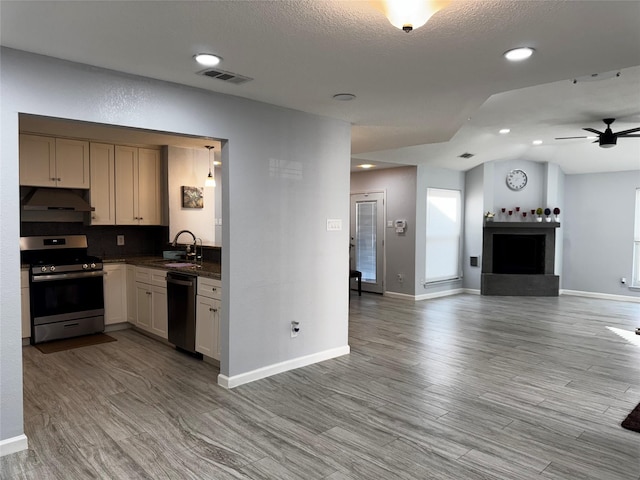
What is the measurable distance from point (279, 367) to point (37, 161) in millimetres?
3533

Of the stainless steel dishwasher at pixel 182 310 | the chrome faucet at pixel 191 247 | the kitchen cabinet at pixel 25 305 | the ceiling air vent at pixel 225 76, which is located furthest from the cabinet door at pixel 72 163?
the ceiling air vent at pixel 225 76

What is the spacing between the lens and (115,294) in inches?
211

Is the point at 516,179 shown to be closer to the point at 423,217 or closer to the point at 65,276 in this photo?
the point at 423,217

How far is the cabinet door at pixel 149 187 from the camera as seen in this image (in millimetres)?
5766

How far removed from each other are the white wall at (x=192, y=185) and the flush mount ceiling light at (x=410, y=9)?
450cm

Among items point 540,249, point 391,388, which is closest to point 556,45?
point 391,388

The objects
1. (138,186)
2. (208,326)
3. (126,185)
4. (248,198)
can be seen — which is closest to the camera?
(248,198)

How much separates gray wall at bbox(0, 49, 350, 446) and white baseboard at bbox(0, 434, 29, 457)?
28mm

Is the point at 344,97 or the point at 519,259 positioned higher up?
the point at 344,97

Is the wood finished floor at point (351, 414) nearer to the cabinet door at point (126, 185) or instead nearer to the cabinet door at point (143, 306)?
the cabinet door at point (143, 306)

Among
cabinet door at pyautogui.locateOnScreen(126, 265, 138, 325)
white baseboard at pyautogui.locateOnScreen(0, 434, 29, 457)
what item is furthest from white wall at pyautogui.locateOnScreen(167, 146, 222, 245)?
white baseboard at pyautogui.locateOnScreen(0, 434, 29, 457)

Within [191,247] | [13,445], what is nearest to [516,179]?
[191,247]

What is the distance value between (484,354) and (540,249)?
500 cm

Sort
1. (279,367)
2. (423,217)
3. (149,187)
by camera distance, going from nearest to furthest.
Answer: (279,367)
(149,187)
(423,217)
